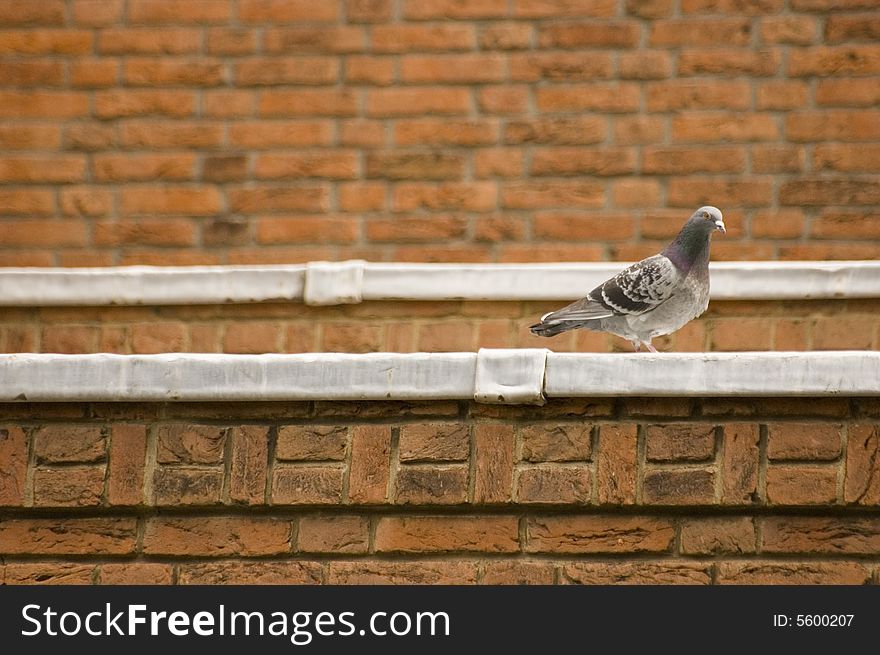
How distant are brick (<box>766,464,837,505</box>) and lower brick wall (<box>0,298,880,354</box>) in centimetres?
68

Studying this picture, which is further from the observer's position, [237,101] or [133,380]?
[237,101]

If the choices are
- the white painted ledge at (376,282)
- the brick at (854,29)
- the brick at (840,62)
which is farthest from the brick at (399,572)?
the brick at (854,29)

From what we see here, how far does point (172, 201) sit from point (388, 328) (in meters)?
0.76

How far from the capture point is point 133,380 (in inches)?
126

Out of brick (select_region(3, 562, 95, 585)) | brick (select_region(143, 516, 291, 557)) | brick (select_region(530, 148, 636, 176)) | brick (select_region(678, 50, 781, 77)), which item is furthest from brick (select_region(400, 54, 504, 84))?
brick (select_region(3, 562, 95, 585))

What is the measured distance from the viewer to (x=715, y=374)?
121 inches

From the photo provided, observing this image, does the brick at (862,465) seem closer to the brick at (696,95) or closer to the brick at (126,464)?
the brick at (696,95)

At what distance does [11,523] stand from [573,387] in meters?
1.41

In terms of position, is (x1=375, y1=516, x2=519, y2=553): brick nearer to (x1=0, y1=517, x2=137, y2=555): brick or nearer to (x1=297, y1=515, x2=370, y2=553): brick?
(x1=297, y1=515, x2=370, y2=553): brick

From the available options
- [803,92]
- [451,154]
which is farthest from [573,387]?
[803,92]

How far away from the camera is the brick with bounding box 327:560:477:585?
3.11 m

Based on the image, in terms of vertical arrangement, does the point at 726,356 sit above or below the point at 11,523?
above

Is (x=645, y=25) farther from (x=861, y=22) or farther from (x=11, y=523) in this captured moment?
(x=11, y=523)

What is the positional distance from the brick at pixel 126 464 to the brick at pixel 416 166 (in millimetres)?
1113
